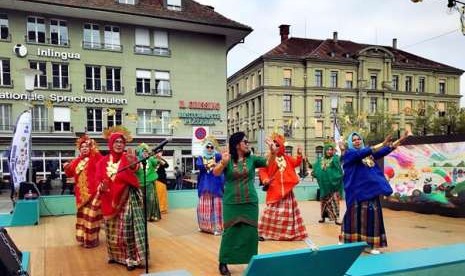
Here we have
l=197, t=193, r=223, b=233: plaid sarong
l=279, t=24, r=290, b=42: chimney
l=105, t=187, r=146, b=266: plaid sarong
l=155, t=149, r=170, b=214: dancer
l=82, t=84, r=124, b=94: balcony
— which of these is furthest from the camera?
l=279, t=24, r=290, b=42: chimney

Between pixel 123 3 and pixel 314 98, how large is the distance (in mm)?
22261

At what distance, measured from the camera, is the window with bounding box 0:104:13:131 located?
24.0m

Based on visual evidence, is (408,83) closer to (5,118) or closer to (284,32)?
(284,32)

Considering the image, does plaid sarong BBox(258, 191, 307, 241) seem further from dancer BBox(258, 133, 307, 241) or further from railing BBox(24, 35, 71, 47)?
railing BBox(24, 35, 71, 47)

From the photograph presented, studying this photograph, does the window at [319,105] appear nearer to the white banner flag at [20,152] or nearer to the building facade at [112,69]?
the building facade at [112,69]

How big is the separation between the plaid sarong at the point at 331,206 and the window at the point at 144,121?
64.7 ft

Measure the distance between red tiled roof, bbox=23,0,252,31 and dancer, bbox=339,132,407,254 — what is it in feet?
72.3

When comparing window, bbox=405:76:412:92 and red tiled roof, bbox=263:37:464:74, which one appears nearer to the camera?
red tiled roof, bbox=263:37:464:74

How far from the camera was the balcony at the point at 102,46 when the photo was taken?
25772 millimetres

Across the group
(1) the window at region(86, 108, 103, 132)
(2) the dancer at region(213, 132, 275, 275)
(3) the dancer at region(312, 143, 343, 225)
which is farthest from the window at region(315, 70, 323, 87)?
(2) the dancer at region(213, 132, 275, 275)

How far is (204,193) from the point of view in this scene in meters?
7.88

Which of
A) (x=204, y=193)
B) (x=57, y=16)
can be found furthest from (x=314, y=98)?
(x=204, y=193)

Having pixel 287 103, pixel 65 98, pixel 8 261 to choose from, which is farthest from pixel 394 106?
pixel 8 261

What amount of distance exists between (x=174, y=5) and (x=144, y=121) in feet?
25.9
